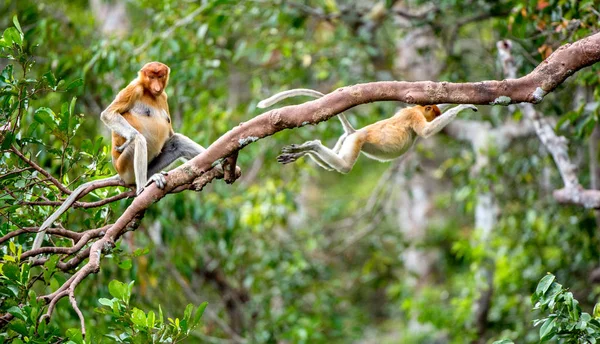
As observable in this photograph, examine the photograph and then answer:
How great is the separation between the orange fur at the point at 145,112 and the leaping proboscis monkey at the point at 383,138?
90cm

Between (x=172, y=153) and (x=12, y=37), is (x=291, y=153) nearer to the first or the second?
(x=172, y=153)

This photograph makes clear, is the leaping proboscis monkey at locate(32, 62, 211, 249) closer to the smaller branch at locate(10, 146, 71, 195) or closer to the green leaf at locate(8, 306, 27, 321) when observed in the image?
the smaller branch at locate(10, 146, 71, 195)

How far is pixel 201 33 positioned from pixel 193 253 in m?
2.06

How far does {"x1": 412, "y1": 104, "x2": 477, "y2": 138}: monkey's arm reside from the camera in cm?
369

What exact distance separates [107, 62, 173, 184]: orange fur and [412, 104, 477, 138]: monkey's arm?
135cm

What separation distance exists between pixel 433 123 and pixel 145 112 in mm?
1513

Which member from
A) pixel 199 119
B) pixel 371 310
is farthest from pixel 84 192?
pixel 371 310

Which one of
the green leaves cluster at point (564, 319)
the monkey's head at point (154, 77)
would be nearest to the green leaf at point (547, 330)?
the green leaves cluster at point (564, 319)

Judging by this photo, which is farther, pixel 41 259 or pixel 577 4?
→ pixel 577 4

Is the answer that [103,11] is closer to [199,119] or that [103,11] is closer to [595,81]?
[199,119]

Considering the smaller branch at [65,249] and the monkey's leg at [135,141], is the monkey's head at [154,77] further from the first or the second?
the smaller branch at [65,249]

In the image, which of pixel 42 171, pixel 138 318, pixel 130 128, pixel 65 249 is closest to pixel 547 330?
pixel 138 318

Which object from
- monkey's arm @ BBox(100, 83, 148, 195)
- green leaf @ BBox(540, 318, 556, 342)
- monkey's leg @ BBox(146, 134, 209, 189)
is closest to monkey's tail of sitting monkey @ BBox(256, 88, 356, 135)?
monkey's arm @ BBox(100, 83, 148, 195)

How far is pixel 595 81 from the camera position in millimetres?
4273
